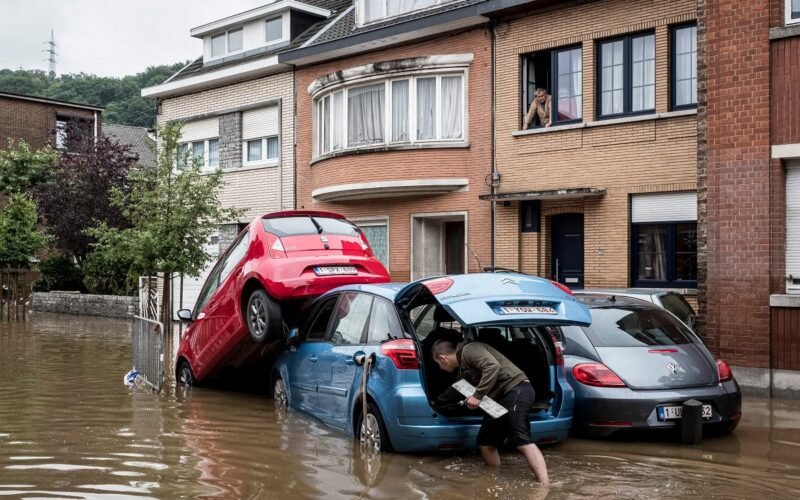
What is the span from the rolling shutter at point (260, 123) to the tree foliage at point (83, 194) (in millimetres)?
→ 7048

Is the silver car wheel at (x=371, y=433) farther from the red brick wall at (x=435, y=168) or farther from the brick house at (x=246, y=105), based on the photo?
the brick house at (x=246, y=105)

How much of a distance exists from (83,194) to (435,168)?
1582 cm

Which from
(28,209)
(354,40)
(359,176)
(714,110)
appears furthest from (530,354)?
(28,209)

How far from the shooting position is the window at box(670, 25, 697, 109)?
635 inches

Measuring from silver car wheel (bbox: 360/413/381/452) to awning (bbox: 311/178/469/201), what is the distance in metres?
11.3

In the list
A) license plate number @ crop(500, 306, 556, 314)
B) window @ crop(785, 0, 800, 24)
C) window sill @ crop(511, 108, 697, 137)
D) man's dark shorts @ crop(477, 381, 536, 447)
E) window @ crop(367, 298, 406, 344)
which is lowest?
man's dark shorts @ crop(477, 381, 536, 447)

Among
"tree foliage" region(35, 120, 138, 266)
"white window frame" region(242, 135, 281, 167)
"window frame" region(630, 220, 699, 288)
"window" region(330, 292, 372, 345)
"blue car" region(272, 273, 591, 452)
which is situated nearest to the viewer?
"blue car" region(272, 273, 591, 452)

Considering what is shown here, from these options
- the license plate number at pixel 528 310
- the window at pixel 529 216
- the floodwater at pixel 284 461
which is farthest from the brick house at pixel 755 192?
the license plate number at pixel 528 310

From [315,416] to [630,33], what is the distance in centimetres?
1043

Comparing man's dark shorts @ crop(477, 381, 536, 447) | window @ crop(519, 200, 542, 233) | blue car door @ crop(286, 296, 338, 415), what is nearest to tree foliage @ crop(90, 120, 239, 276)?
window @ crop(519, 200, 542, 233)

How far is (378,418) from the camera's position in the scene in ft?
26.8

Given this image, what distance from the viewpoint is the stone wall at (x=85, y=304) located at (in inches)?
1139

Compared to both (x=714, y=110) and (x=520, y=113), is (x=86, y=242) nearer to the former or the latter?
(x=520, y=113)

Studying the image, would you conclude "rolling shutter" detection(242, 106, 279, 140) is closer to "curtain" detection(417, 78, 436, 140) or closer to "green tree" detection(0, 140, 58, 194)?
"curtain" detection(417, 78, 436, 140)
